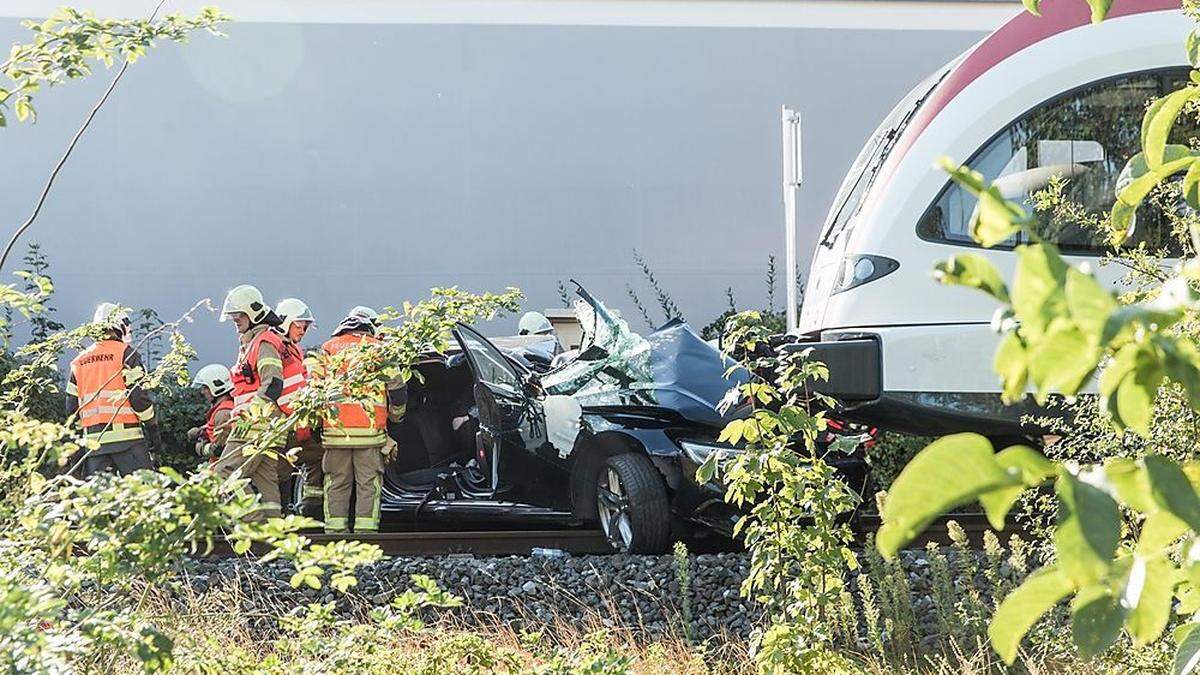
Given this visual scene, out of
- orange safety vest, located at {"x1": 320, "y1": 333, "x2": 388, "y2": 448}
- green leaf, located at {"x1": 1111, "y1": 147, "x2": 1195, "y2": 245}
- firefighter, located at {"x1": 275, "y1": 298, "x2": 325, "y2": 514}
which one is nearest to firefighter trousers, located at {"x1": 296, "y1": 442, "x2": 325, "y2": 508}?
firefighter, located at {"x1": 275, "y1": 298, "x2": 325, "y2": 514}

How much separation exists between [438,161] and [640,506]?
30.9 feet

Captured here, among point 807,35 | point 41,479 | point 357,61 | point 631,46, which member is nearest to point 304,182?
point 357,61

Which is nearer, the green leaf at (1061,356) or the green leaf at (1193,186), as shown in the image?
the green leaf at (1061,356)

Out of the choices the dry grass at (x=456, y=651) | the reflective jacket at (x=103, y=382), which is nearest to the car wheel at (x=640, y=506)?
the dry grass at (x=456, y=651)

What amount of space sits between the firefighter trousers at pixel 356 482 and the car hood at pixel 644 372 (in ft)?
5.26

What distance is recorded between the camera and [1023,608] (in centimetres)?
70

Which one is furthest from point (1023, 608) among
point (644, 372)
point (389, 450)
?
point (389, 450)

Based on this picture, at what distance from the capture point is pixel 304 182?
16375mm

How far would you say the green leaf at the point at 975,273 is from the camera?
0.67 m

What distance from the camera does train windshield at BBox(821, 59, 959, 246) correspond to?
8.70 metres

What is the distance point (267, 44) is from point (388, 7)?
1.59 m

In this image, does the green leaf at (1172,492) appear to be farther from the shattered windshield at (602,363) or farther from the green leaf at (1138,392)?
the shattered windshield at (602,363)

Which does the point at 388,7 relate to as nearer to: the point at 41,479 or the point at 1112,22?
the point at 1112,22

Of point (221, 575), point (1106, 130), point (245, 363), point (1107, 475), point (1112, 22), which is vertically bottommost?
point (221, 575)
